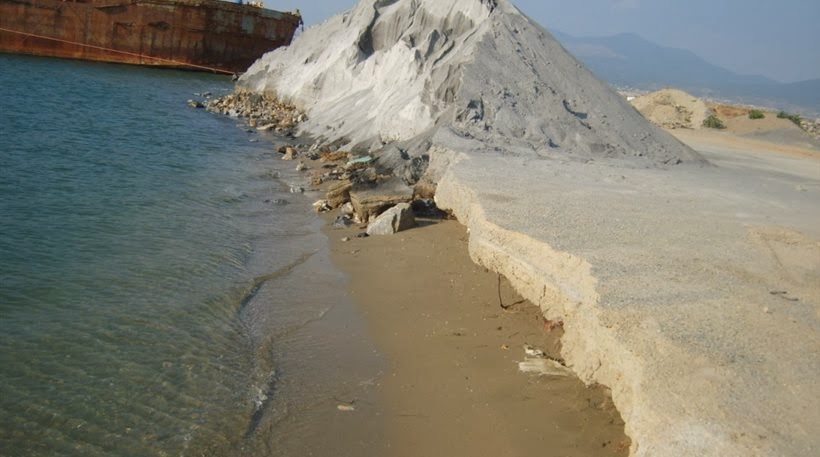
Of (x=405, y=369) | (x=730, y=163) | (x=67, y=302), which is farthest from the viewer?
(x=730, y=163)

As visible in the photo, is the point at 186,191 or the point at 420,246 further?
the point at 186,191

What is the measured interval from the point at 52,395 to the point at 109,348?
69cm

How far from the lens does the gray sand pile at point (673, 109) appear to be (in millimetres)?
24453

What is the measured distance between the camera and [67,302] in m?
5.75

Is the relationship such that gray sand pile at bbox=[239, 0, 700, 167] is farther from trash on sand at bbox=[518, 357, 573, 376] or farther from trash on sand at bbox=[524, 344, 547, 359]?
trash on sand at bbox=[518, 357, 573, 376]

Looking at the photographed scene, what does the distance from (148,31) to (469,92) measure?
24.9 m

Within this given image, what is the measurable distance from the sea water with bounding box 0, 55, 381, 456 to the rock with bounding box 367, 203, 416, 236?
700 millimetres

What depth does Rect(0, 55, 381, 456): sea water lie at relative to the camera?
414 centimetres

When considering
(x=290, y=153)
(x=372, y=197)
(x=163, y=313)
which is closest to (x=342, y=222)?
(x=372, y=197)

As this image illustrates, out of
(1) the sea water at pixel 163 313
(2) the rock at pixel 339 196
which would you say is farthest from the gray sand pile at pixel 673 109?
(1) the sea water at pixel 163 313

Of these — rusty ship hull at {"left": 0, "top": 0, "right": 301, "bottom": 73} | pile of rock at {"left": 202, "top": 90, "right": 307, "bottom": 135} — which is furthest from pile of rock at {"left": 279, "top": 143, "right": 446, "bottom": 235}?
rusty ship hull at {"left": 0, "top": 0, "right": 301, "bottom": 73}

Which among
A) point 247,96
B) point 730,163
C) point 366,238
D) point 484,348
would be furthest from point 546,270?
point 247,96

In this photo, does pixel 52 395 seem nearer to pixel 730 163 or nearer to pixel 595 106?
pixel 595 106

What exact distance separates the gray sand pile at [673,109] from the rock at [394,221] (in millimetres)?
17636
